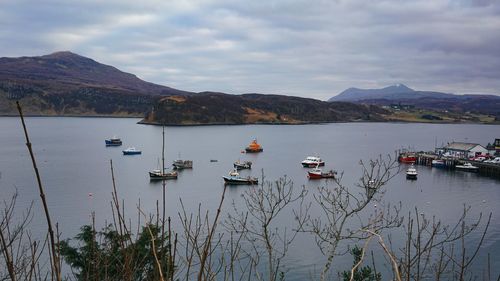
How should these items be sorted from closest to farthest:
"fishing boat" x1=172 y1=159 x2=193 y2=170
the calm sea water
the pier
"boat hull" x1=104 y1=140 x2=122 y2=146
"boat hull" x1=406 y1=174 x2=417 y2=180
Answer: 1. the calm sea water
2. "boat hull" x1=406 y1=174 x2=417 y2=180
3. the pier
4. "fishing boat" x1=172 y1=159 x2=193 y2=170
5. "boat hull" x1=104 y1=140 x2=122 y2=146

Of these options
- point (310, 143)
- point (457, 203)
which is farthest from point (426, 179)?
point (310, 143)

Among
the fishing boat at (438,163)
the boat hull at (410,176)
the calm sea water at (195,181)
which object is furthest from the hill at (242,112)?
the boat hull at (410,176)

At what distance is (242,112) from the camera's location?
126 meters

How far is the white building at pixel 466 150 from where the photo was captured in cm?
5347

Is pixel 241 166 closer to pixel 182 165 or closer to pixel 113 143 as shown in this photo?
pixel 182 165

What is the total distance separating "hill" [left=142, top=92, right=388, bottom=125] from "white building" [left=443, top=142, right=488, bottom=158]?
209ft

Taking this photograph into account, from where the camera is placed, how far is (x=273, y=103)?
13875 centimetres

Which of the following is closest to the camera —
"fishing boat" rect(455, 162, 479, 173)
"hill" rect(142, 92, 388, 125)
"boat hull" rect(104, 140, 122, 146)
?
"fishing boat" rect(455, 162, 479, 173)

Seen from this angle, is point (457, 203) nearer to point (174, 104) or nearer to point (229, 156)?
point (229, 156)

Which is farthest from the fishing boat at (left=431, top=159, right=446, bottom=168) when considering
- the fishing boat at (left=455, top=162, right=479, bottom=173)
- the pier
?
the fishing boat at (left=455, top=162, right=479, bottom=173)

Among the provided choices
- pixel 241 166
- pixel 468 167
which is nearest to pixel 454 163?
pixel 468 167

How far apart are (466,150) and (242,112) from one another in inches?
3058

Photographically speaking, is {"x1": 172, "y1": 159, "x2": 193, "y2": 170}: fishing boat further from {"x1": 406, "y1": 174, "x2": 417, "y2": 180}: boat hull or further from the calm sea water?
{"x1": 406, "y1": 174, "x2": 417, "y2": 180}: boat hull

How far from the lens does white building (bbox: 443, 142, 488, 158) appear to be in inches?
2105
